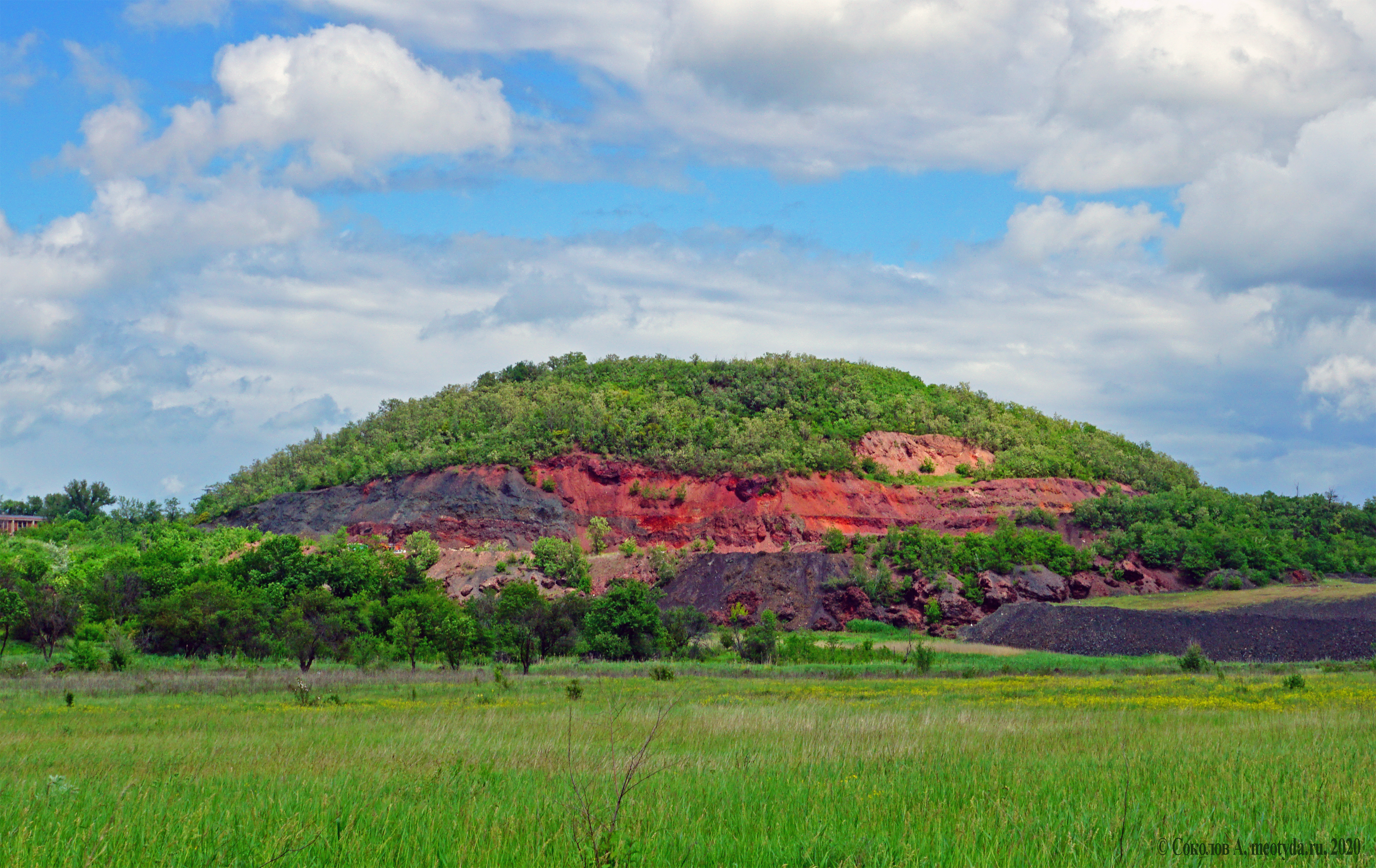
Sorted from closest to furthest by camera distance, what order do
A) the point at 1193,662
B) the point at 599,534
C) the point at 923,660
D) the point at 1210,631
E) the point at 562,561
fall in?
the point at 1193,662
the point at 923,660
the point at 1210,631
the point at 562,561
the point at 599,534

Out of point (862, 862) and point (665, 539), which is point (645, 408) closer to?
point (665, 539)

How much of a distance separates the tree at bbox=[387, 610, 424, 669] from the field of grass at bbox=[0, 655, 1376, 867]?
26105 mm

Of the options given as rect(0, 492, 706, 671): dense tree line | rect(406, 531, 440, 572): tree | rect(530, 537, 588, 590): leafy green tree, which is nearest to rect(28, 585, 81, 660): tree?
rect(0, 492, 706, 671): dense tree line

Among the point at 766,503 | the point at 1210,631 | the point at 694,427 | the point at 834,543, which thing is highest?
the point at 694,427

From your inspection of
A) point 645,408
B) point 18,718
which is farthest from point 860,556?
point 18,718

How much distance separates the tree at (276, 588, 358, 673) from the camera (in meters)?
46.7

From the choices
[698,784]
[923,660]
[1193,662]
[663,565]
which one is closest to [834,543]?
[663,565]

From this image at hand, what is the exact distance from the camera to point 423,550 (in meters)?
90.9

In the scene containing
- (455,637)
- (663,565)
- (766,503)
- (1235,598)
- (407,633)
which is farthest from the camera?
(766,503)

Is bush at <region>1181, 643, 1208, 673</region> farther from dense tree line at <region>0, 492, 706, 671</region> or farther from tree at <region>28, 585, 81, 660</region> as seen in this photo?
tree at <region>28, 585, 81, 660</region>

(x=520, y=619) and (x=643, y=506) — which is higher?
(x=643, y=506)

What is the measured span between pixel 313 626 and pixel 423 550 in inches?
1688

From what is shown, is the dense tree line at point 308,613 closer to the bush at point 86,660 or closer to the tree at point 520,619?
the tree at point 520,619

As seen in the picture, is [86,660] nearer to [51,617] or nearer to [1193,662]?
[51,617]
